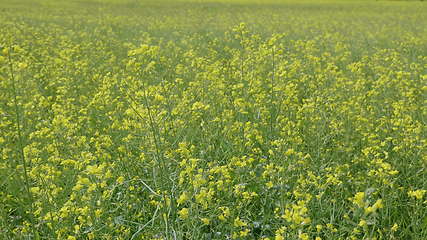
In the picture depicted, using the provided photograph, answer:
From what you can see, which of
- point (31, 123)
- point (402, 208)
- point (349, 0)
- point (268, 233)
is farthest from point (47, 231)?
point (349, 0)

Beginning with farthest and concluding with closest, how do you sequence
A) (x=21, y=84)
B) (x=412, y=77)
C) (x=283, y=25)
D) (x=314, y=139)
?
(x=283, y=25)
(x=412, y=77)
(x=21, y=84)
(x=314, y=139)

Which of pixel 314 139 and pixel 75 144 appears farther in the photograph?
pixel 314 139

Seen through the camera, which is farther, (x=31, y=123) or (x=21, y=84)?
(x=21, y=84)

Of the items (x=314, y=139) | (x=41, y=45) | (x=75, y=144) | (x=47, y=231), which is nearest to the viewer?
(x=47, y=231)

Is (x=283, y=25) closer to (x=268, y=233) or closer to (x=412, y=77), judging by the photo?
(x=412, y=77)

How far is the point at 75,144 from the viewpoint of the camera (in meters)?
3.67

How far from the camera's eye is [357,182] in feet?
10.5

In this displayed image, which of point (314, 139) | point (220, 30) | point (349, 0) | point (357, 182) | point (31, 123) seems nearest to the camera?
point (357, 182)

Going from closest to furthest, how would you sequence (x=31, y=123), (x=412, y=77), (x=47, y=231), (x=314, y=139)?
1. (x=47, y=231)
2. (x=314, y=139)
3. (x=31, y=123)
4. (x=412, y=77)

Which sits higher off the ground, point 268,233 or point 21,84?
point 21,84

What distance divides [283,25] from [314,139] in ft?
33.2

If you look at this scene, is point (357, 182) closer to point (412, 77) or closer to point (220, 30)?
point (412, 77)

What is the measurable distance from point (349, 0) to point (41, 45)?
2433 cm

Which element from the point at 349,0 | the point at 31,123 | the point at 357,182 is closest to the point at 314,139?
the point at 357,182
